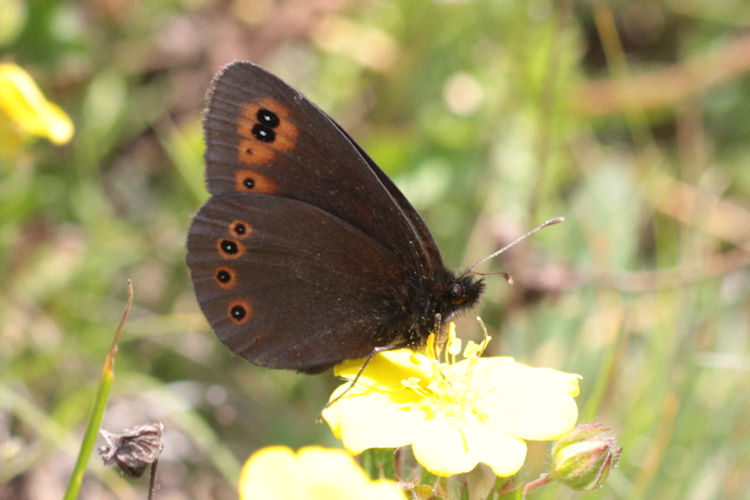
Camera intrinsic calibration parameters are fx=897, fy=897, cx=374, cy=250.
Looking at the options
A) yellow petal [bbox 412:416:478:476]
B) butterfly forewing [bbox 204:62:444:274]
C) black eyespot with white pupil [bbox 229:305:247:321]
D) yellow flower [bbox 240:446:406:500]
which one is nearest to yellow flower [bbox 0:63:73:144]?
butterfly forewing [bbox 204:62:444:274]

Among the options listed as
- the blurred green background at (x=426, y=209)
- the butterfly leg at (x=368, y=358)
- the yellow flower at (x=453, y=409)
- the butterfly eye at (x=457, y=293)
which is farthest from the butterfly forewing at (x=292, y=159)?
the blurred green background at (x=426, y=209)

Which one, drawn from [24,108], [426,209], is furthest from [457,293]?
[426,209]

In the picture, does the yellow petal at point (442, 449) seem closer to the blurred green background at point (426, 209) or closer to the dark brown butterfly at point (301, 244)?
the dark brown butterfly at point (301, 244)

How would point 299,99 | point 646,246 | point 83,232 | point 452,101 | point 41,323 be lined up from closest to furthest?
point 299,99 < point 41,323 < point 83,232 < point 452,101 < point 646,246

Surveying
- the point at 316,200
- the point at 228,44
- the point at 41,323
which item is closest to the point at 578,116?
the point at 228,44

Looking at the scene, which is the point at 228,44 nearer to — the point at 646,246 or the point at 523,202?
the point at 523,202

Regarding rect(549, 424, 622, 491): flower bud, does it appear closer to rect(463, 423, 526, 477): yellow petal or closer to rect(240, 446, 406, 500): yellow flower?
rect(463, 423, 526, 477): yellow petal

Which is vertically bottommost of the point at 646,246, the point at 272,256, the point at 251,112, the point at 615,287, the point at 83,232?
the point at 646,246
